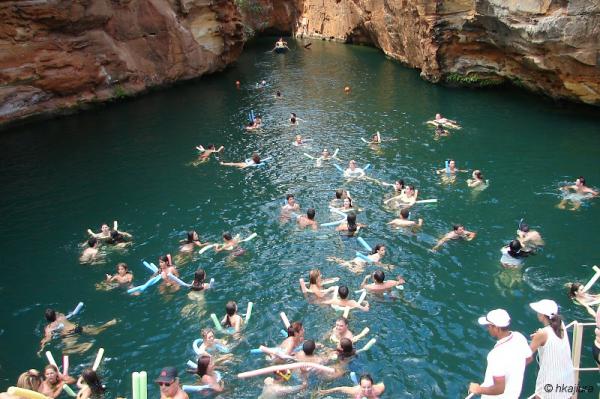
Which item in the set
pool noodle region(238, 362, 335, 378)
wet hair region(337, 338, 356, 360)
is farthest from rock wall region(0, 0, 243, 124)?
wet hair region(337, 338, 356, 360)

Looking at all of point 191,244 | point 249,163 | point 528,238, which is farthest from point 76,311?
point 528,238

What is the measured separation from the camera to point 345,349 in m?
11.3

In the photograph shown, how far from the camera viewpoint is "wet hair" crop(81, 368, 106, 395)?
35.1 ft

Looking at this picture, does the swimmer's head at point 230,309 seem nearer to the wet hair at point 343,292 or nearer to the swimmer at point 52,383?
the wet hair at point 343,292

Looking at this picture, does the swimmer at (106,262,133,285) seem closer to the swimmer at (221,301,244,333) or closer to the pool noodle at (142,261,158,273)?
the pool noodle at (142,261,158,273)

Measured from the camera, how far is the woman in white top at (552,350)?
692cm

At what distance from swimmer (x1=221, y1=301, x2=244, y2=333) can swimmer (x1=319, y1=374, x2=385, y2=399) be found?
3.20 metres

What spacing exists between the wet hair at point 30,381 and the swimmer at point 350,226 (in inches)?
411

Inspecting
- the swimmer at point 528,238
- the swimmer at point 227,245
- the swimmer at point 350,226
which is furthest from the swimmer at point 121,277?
the swimmer at point 528,238

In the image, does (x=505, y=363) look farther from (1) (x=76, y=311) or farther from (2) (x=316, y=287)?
(1) (x=76, y=311)

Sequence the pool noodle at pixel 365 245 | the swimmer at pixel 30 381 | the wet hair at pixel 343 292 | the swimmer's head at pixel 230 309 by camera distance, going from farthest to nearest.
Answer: the pool noodle at pixel 365 245 → the wet hair at pixel 343 292 → the swimmer's head at pixel 230 309 → the swimmer at pixel 30 381

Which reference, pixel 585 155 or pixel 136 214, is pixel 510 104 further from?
pixel 136 214

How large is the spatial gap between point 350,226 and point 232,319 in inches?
239

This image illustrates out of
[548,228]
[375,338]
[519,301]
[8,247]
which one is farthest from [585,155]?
[8,247]
